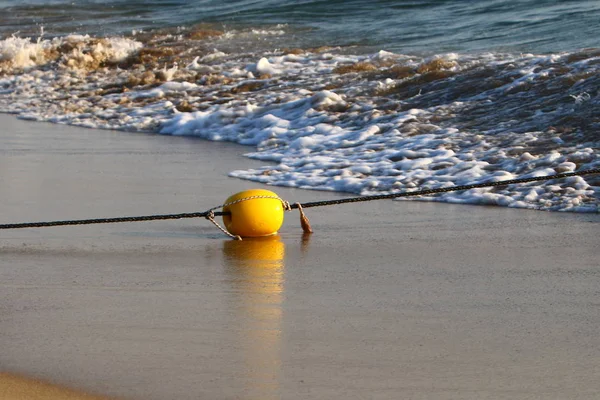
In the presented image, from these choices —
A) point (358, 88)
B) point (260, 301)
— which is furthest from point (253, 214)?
point (358, 88)

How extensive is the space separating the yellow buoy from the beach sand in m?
0.07

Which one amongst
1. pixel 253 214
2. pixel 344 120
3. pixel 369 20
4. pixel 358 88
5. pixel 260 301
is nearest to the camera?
pixel 260 301

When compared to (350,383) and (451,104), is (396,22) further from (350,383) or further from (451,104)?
(350,383)

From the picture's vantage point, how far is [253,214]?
475 centimetres

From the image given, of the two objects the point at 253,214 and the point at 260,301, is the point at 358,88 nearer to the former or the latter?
the point at 253,214

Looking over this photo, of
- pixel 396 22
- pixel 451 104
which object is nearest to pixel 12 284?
pixel 451 104

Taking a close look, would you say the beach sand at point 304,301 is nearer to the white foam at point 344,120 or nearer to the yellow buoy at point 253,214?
the yellow buoy at point 253,214


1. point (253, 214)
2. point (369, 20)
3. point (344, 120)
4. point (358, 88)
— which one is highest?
point (369, 20)

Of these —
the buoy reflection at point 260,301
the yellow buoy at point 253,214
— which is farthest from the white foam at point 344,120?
the buoy reflection at point 260,301

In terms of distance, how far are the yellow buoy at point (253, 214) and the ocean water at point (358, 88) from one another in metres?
1.30

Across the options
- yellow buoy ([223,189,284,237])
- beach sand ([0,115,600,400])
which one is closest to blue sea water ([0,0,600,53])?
beach sand ([0,115,600,400])

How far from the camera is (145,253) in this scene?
4500 millimetres

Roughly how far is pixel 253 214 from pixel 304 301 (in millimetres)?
1136

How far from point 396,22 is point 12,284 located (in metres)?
10.3
